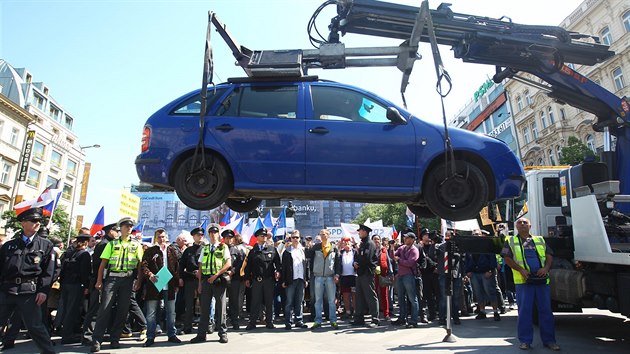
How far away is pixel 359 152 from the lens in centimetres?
383

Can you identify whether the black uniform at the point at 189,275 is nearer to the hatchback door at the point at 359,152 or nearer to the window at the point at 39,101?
the hatchback door at the point at 359,152

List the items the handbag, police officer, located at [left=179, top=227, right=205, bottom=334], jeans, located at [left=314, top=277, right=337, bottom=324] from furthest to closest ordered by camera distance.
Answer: the handbag → jeans, located at [left=314, top=277, right=337, bottom=324] → police officer, located at [left=179, top=227, right=205, bottom=334]

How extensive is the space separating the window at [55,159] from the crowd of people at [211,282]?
151 feet

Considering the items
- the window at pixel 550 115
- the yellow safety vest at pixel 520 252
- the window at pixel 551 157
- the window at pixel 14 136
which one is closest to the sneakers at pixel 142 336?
the yellow safety vest at pixel 520 252

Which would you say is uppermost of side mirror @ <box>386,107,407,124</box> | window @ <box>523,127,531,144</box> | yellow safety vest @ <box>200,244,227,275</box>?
window @ <box>523,127,531,144</box>

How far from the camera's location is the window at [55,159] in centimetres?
4522

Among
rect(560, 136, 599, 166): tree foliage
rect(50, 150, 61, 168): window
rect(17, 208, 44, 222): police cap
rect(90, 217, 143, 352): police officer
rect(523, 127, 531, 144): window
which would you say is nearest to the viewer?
rect(17, 208, 44, 222): police cap

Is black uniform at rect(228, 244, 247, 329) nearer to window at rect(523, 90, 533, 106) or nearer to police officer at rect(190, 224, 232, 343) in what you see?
police officer at rect(190, 224, 232, 343)

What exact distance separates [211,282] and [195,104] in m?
3.75

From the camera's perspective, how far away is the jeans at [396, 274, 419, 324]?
7714 mm

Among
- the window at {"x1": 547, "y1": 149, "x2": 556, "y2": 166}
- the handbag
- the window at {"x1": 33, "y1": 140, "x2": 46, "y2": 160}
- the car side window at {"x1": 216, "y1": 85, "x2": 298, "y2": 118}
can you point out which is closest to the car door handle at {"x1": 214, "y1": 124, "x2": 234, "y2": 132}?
the car side window at {"x1": 216, "y1": 85, "x2": 298, "y2": 118}

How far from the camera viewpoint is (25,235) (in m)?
5.30

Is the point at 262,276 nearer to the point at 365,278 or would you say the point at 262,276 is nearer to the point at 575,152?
the point at 365,278

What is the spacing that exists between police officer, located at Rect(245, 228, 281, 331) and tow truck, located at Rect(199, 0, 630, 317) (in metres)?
4.29
